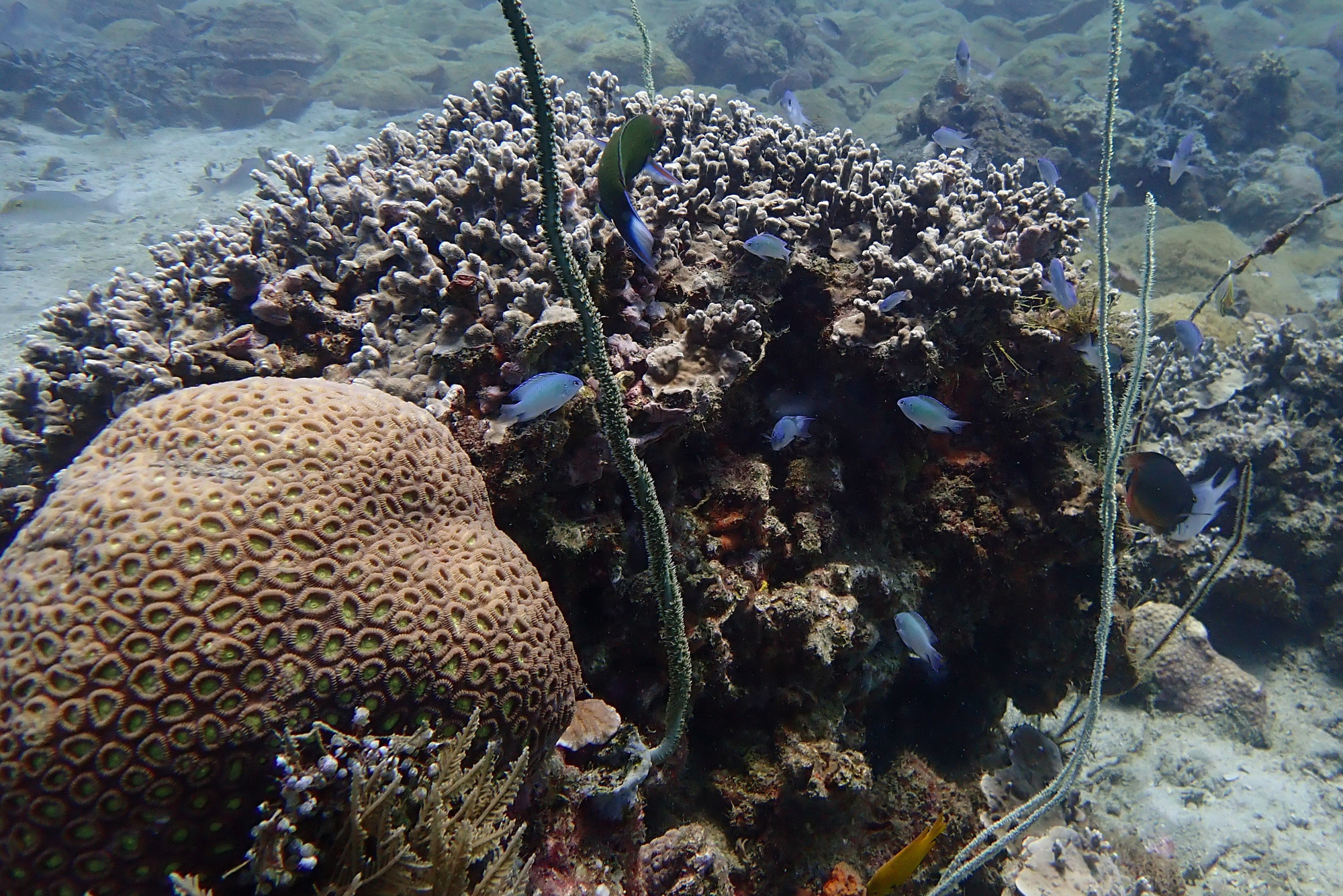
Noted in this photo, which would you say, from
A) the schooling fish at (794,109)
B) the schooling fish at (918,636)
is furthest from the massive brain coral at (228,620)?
the schooling fish at (794,109)

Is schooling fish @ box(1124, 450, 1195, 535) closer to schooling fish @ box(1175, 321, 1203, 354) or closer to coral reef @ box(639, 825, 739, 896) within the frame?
schooling fish @ box(1175, 321, 1203, 354)

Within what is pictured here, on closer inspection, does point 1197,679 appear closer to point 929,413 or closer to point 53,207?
point 929,413

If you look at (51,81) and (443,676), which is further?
(51,81)

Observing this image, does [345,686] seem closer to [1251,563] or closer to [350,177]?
[350,177]

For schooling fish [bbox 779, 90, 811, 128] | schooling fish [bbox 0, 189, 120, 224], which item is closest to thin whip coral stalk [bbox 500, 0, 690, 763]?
schooling fish [bbox 779, 90, 811, 128]

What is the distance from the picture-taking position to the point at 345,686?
185 centimetres

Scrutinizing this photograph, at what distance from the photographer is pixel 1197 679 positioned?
19.2ft

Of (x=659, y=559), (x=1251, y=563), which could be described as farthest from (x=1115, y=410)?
(x=1251, y=563)

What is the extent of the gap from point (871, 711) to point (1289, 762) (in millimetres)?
4570

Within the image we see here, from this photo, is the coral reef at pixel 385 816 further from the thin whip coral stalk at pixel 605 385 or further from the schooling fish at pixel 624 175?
the schooling fish at pixel 624 175

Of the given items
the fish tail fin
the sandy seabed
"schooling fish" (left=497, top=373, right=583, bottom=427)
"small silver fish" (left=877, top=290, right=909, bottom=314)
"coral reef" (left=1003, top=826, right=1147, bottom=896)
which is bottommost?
"coral reef" (left=1003, top=826, right=1147, bottom=896)

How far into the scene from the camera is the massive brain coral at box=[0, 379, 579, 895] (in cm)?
161

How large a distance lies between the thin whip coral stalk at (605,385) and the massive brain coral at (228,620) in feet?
1.45

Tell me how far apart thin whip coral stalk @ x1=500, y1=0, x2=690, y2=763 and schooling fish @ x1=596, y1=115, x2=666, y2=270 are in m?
0.31
